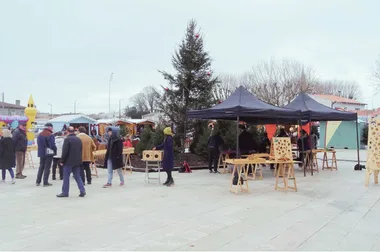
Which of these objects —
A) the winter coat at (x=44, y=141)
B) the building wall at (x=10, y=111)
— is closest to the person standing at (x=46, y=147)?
the winter coat at (x=44, y=141)

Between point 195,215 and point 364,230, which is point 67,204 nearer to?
point 195,215

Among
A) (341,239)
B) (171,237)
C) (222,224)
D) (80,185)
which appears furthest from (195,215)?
(80,185)

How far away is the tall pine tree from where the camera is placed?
51.7 ft

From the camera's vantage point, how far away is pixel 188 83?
15852 millimetres

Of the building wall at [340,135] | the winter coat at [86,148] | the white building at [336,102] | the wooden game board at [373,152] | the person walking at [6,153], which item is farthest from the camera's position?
the white building at [336,102]

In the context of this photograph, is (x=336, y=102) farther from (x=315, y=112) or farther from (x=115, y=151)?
(x=115, y=151)

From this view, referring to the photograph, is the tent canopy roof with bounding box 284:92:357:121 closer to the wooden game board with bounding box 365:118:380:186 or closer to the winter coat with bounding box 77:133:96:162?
the wooden game board with bounding box 365:118:380:186

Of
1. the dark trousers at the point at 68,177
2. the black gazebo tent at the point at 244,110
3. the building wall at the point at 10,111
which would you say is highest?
the building wall at the point at 10,111

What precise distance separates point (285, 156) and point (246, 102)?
1917mm

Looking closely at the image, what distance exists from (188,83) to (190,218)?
10.7 m

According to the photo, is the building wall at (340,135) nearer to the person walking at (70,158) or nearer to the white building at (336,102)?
the white building at (336,102)

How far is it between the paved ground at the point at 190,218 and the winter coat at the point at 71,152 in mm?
776

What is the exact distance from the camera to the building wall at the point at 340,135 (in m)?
26.3

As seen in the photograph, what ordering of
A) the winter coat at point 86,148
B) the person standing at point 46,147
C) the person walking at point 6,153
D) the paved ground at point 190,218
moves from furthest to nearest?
the person walking at point 6,153
the winter coat at point 86,148
the person standing at point 46,147
the paved ground at point 190,218
